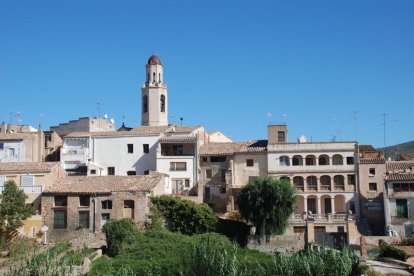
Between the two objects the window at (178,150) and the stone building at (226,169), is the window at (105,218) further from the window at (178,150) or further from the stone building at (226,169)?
the window at (178,150)

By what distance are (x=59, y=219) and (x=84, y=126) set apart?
71.3ft

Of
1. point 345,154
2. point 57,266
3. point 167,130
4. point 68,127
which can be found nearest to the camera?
point 57,266

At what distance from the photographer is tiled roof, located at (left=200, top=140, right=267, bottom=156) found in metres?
59.1

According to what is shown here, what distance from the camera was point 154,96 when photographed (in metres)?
69.9

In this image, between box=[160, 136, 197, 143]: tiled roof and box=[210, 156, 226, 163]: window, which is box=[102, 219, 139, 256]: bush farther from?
box=[210, 156, 226, 163]: window

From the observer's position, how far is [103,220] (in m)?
50.0

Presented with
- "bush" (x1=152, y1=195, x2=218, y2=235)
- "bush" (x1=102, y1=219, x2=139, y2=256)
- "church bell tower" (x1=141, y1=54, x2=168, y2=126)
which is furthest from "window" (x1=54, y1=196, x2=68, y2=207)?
"church bell tower" (x1=141, y1=54, x2=168, y2=126)

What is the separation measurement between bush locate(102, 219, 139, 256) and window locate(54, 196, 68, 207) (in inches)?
258

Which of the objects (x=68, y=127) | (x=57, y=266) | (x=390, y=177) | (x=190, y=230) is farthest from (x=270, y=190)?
(x=68, y=127)

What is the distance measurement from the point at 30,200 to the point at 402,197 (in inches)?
1245

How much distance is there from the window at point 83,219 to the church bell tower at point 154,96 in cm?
2076

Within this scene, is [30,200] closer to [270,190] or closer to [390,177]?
[270,190]

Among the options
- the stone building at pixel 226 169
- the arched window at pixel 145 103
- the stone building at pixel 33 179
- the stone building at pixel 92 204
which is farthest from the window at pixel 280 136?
the stone building at pixel 33 179

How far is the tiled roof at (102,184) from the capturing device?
50.4m
